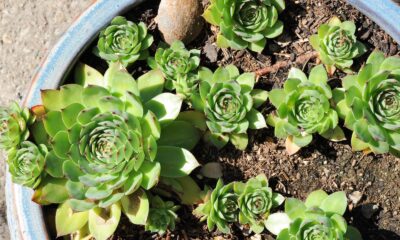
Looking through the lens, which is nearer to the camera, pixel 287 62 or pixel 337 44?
pixel 337 44

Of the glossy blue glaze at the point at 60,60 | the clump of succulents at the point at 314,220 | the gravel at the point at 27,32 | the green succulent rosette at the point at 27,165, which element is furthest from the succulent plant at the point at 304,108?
Result: the gravel at the point at 27,32

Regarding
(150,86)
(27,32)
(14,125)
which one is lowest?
(27,32)

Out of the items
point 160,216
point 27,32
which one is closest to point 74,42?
point 160,216

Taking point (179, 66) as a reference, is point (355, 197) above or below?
below

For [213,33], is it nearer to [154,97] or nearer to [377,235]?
[154,97]

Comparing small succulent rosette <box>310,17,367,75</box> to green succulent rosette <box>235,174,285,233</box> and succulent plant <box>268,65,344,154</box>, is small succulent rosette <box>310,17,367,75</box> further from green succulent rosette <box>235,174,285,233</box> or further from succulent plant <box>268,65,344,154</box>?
green succulent rosette <box>235,174,285,233</box>

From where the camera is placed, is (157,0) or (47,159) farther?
(157,0)

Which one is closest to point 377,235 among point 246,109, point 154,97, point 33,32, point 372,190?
point 372,190

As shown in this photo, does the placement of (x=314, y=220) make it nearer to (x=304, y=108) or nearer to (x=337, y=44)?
(x=304, y=108)
